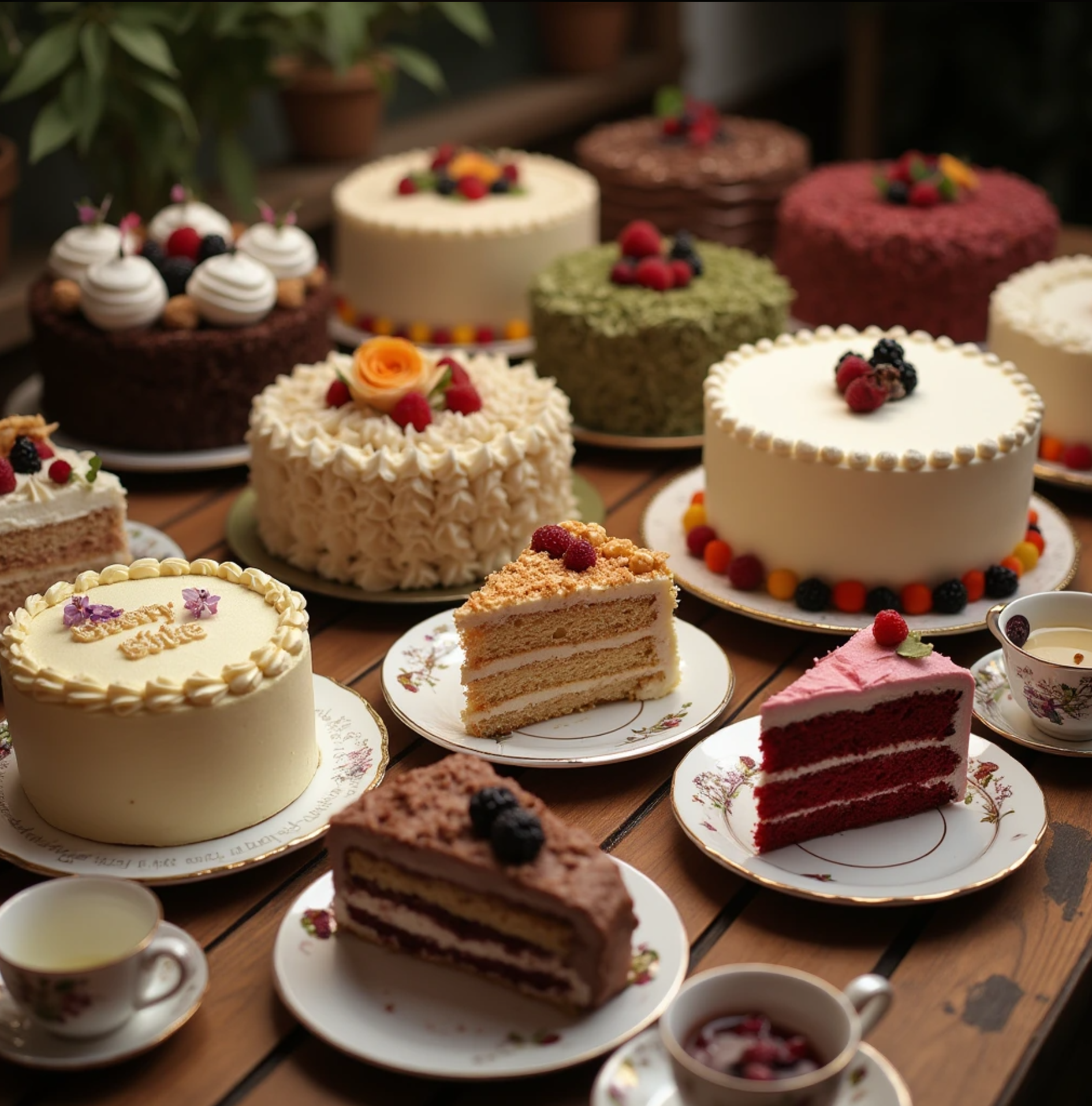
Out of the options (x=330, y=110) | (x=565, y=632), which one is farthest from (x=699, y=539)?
(x=330, y=110)

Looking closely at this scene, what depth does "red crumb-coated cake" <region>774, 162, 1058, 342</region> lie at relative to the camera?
4.41 metres

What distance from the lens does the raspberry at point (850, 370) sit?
10.9 ft

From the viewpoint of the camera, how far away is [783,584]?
10.6 ft

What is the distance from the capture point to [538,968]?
7.13 feet

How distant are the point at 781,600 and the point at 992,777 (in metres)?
0.73

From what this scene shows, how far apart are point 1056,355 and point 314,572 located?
1895mm

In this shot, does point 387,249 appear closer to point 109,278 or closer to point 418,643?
point 109,278

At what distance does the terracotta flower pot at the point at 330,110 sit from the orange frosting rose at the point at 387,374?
1952mm

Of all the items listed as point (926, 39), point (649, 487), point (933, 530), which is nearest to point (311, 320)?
point (649, 487)

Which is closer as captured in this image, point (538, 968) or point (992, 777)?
point (538, 968)

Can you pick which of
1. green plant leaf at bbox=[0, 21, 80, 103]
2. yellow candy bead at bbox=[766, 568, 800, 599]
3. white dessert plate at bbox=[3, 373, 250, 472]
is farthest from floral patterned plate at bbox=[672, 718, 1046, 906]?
green plant leaf at bbox=[0, 21, 80, 103]

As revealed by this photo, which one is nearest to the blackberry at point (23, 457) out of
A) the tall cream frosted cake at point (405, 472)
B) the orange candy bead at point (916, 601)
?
the tall cream frosted cake at point (405, 472)

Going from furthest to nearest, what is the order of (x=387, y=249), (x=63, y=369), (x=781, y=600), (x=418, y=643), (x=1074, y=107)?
(x=1074, y=107), (x=387, y=249), (x=63, y=369), (x=781, y=600), (x=418, y=643)

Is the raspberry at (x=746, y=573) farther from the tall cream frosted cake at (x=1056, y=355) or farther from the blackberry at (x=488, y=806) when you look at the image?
the blackberry at (x=488, y=806)
